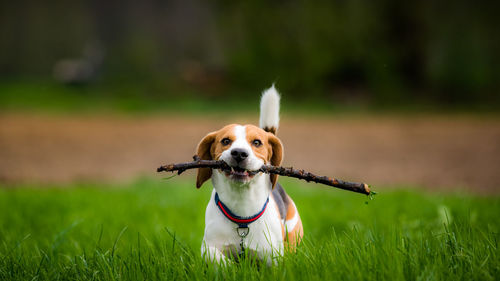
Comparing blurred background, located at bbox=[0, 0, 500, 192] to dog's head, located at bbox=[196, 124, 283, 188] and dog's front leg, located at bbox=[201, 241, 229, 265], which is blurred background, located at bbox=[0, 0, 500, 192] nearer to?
dog's head, located at bbox=[196, 124, 283, 188]

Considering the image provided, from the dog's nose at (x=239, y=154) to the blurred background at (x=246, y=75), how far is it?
24.4 ft

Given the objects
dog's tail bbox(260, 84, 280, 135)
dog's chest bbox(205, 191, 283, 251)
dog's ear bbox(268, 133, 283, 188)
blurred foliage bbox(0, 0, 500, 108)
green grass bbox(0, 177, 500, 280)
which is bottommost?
green grass bbox(0, 177, 500, 280)

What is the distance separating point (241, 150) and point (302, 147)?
8.52m

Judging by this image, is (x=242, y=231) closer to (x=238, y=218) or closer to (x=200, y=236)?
(x=238, y=218)

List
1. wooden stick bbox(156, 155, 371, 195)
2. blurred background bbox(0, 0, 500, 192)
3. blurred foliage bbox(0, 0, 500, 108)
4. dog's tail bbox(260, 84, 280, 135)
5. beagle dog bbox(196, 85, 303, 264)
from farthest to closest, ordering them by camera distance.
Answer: blurred foliage bbox(0, 0, 500, 108)
blurred background bbox(0, 0, 500, 192)
dog's tail bbox(260, 84, 280, 135)
beagle dog bbox(196, 85, 303, 264)
wooden stick bbox(156, 155, 371, 195)

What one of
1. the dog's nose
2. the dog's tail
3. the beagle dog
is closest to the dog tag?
the beagle dog

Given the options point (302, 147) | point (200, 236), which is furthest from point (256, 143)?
point (302, 147)

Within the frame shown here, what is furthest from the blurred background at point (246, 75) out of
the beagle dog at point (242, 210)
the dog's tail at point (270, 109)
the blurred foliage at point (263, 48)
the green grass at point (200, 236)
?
the beagle dog at point (242, 210)

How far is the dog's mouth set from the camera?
229 cm

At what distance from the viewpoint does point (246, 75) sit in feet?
62.5

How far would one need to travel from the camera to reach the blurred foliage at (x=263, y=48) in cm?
1711

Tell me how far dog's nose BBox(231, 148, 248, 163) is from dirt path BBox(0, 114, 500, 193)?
5154 millimetres

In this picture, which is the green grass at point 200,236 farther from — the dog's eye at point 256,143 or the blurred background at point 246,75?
the blurred background at point 246,75

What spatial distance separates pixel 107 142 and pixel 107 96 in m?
7.57
